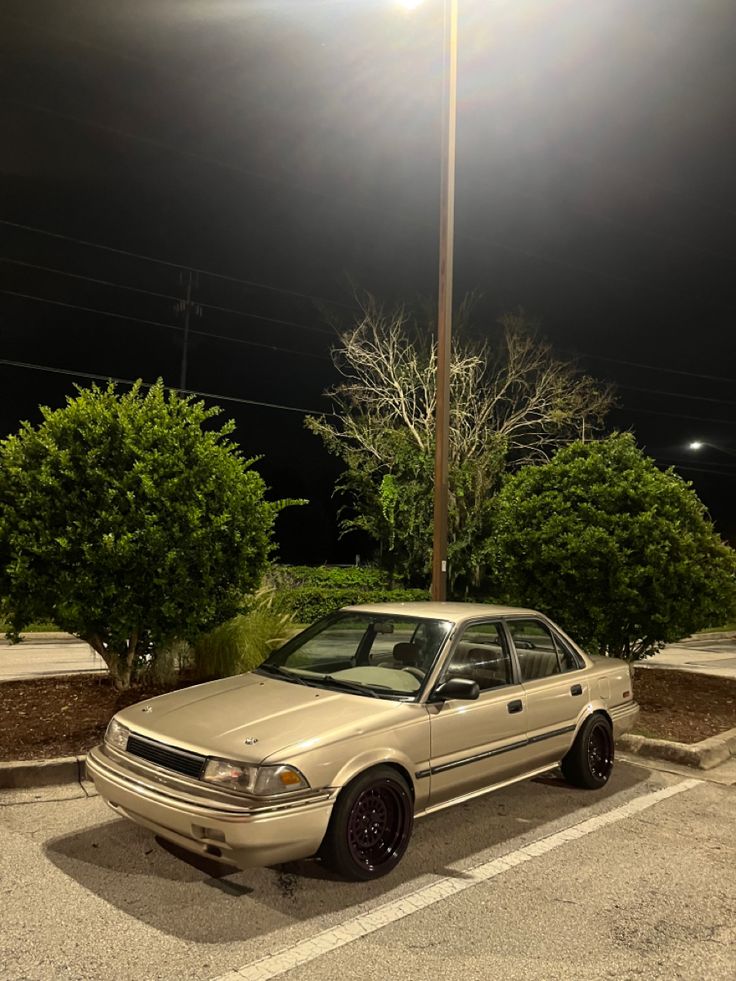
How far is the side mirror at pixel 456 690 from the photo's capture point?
4.44 m

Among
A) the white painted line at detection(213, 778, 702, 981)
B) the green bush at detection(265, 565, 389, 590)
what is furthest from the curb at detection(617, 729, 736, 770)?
the green bush at detection(265, 565, 389, 590)

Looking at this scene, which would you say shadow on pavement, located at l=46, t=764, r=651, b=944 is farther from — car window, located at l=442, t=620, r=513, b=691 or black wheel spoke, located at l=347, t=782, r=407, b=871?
car window, located at l=442, t=620, r=513, b=691

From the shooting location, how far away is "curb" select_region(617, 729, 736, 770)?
6.46 m

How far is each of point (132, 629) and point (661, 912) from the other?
5.10 m

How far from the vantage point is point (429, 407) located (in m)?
26.4

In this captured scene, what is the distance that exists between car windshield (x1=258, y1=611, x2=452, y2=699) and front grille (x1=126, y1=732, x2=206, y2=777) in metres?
1.08

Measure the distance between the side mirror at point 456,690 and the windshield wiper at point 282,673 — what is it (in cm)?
85

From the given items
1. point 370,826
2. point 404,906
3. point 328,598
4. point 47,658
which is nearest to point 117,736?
point 370,826

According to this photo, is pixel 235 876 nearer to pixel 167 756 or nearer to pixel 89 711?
pixel 167 756

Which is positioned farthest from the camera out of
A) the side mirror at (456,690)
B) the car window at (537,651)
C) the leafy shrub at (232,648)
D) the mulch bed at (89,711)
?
the leafy shrub at (232,648)

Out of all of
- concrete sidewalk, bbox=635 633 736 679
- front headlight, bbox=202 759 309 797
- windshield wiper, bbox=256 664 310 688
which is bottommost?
concrete sidewalk, bbox=635 633 736 679

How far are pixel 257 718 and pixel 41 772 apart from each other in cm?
228

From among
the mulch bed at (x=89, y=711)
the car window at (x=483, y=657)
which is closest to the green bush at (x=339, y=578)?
the mulch bed at (x=89, y=711)

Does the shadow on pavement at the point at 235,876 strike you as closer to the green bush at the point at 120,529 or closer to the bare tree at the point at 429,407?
the green bush at the point at 120,529
